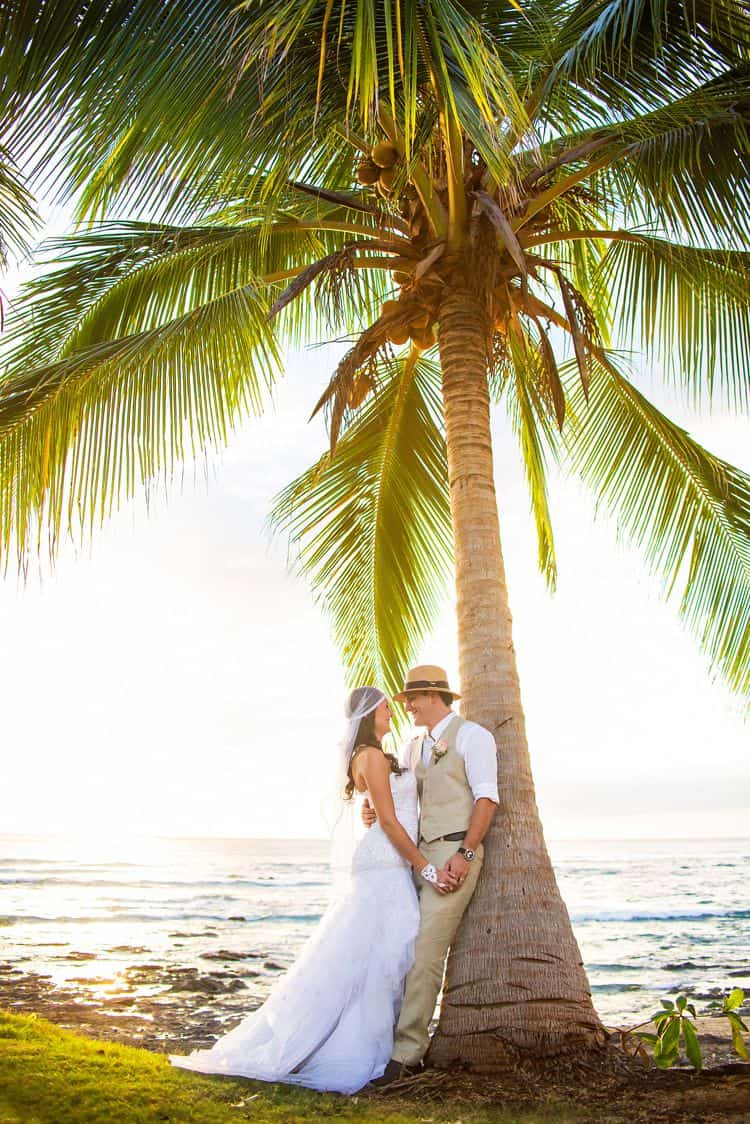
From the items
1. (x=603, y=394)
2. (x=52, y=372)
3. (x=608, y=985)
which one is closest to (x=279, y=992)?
(x=52, y=372)

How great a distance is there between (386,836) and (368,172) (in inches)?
154

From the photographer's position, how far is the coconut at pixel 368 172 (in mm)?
5887

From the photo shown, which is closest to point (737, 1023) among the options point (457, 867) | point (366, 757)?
point (457, 867)

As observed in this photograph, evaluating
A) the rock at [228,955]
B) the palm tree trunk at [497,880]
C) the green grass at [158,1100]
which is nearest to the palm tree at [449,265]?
the palm tree trunk at [497,880]

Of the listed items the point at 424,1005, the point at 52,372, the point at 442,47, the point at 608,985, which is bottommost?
the point at 608,985

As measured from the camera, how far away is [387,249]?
6.52m

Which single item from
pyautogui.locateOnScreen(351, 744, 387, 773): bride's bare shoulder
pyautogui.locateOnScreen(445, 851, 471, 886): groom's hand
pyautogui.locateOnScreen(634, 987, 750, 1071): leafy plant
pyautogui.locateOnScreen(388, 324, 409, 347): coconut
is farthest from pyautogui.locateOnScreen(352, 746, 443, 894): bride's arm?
pyautogui.locateOnScreen(388, 324, 409, 347): coconut

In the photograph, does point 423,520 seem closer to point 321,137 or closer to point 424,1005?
point 321,137

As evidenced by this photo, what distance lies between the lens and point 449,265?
639 centimetres

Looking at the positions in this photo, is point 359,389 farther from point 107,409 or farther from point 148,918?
point 148,918

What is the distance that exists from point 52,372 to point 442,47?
2983 mm

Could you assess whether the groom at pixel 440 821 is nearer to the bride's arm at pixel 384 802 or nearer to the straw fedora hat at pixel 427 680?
the straw fedora hat at pixel 427 680

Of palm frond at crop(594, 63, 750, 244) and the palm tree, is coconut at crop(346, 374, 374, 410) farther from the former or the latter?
palm frond at crop(594, 63, 750, 244)

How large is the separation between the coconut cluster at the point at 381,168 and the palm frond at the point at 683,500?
220cm
